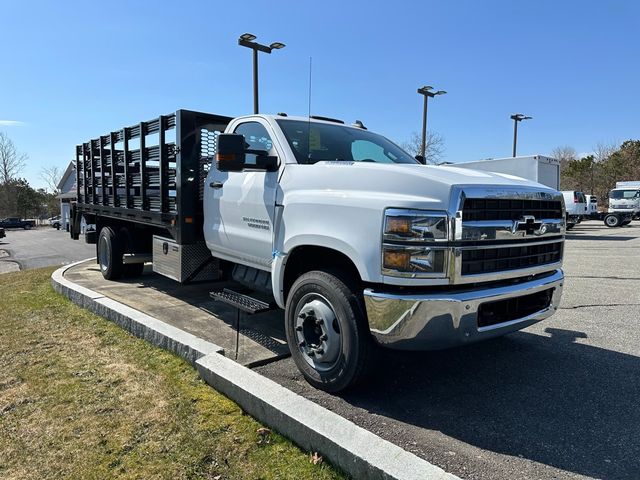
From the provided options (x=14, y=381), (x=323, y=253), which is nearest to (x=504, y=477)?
(x=323, y=253)

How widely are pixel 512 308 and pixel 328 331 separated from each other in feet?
4.31

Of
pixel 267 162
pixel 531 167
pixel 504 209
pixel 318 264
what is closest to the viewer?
pixel 504 209

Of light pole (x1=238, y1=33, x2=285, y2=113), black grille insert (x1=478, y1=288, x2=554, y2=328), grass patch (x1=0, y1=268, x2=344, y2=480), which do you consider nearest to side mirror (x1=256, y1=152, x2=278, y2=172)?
grass patch (x1=0, y1=268, x2=344, y2=480)

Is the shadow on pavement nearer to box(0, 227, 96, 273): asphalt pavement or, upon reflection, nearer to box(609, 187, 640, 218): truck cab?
box(0, 227, 96, 273): asphalt pavement

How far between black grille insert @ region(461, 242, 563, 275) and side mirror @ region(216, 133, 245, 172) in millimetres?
2045

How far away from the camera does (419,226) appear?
115 inches

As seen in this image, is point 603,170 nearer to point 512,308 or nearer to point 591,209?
point 591,209

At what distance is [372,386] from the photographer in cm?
366

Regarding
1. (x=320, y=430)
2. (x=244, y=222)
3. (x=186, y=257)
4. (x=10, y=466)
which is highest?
(x=244, y=222)

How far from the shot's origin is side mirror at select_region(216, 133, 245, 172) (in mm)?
3918

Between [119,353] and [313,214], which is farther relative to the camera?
[119,353]

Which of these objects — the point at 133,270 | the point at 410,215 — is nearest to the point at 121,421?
the point at 410,215

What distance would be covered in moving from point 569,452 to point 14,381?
416cm

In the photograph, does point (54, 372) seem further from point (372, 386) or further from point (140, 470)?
point (372, 386)
